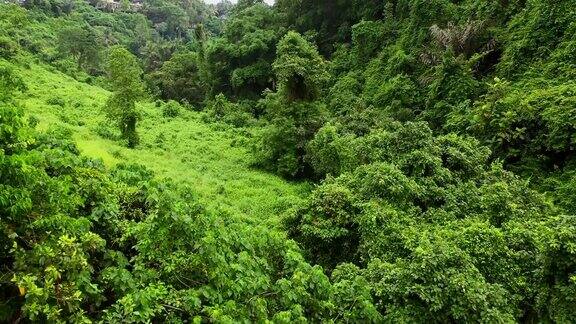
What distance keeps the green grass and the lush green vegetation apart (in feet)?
0.51

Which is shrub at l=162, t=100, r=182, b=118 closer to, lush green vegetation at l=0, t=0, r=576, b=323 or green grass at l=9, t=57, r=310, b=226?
lush green vegetation at l=0, t=0, r=576, b=323

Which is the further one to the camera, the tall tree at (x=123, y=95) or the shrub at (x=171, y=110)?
the shrub at (x=171, y=110)

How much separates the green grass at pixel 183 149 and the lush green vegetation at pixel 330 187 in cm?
15

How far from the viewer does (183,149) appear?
2291 centimetres

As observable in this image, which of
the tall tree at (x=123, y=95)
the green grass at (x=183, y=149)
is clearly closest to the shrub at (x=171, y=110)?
the green grass at (x=183, y=149)

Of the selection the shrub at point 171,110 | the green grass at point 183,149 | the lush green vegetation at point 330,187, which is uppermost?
the lush green vegetation at point 330,187

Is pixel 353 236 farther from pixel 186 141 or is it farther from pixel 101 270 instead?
pixel 186 141

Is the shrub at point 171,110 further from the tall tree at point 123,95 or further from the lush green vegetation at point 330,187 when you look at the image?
the tall tree at point 123,95

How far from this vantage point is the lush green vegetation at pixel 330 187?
18.1 ft

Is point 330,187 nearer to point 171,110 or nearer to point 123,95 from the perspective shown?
point 123,95

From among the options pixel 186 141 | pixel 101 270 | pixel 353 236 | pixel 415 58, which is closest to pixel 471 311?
pixel 353 236

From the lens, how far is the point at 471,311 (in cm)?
712

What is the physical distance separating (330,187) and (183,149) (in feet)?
43.4

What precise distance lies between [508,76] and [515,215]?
9.42m
